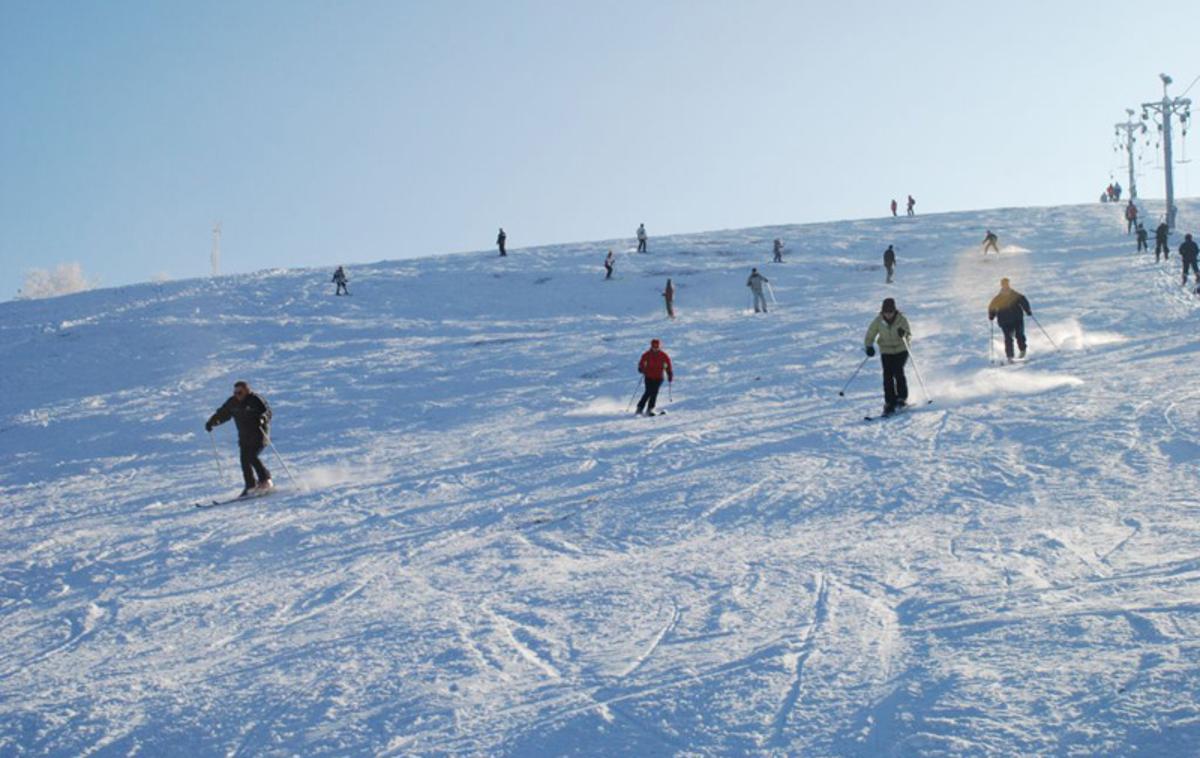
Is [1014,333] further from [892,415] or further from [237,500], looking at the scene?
[237,500]

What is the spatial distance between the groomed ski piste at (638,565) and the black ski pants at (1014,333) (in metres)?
0.57

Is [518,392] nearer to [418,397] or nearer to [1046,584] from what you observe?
[418,397]

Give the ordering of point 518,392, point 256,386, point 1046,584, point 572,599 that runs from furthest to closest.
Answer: point 256,386 → point 518,392 → point 572,599 → point 1046,584

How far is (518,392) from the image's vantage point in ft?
65.3

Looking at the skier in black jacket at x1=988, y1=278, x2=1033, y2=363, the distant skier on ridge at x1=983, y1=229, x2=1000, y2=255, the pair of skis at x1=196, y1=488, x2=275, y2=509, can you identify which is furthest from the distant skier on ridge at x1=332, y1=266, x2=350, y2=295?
the pair of skis at x1=196, y1=488, x2=275, y2=509

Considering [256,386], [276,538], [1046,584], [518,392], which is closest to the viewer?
[1046,584]

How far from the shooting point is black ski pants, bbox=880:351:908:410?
43.8ft

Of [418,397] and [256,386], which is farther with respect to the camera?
[256,386]

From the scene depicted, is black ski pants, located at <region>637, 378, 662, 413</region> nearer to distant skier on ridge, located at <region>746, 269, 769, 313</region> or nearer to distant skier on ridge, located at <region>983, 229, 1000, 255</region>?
distant skier on ridge, located at <region>746, 269, 769, 313</region>

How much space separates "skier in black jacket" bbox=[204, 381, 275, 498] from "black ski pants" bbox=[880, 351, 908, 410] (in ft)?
25.0

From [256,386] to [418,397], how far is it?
15.3 feet

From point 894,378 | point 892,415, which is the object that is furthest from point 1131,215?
point 892,415

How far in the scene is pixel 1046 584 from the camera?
6.11 m

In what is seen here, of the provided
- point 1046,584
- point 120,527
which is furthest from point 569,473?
point 1046,584
